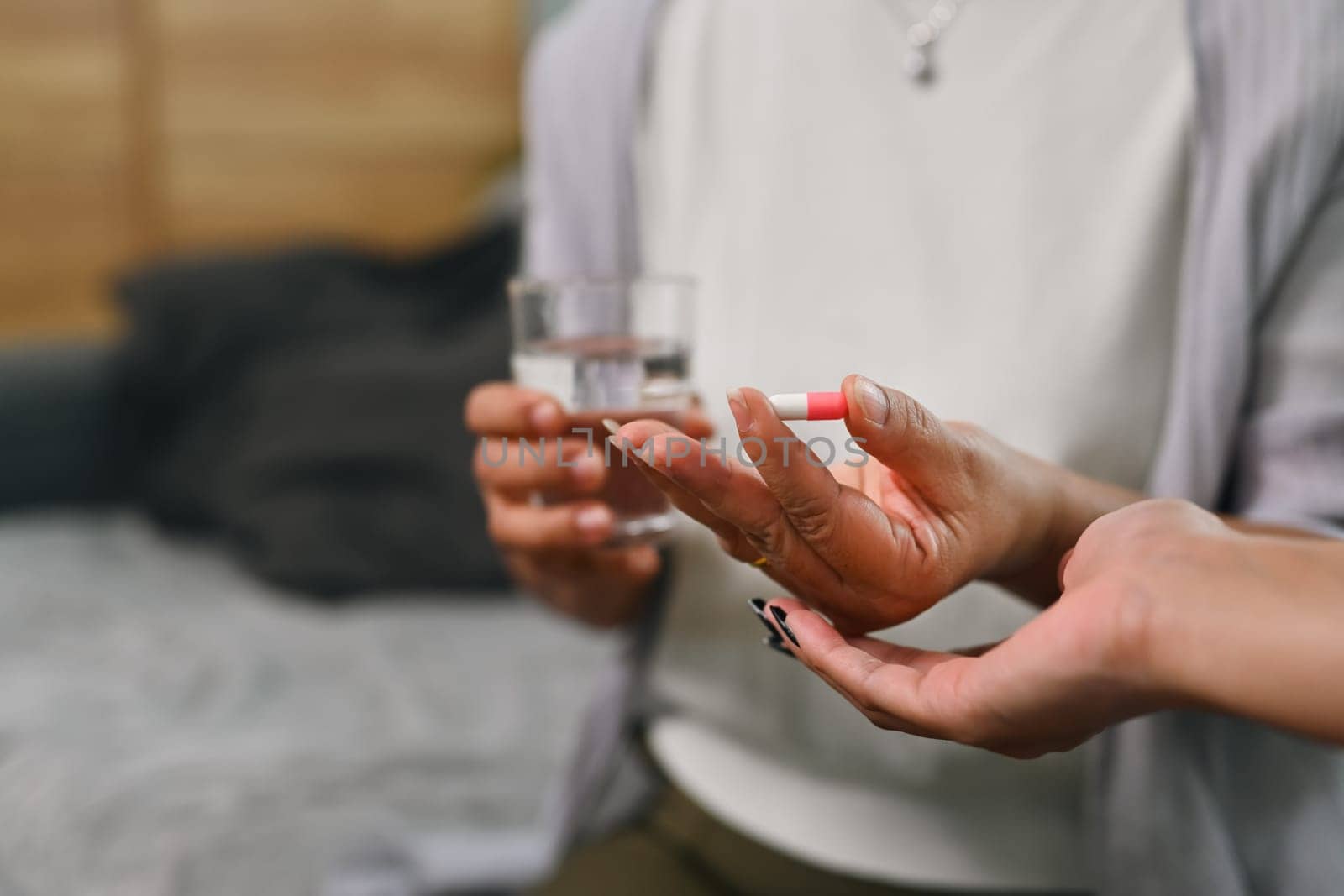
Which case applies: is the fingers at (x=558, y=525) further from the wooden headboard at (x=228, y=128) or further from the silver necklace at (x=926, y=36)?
the wooden headboard at (x=228, y=128)

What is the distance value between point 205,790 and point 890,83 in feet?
2.11

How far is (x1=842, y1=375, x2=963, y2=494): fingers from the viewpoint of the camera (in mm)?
330

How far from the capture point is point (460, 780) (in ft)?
2.74

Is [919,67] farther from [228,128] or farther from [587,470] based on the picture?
[228,128]

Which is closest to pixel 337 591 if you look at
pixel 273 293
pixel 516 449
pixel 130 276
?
pixel 273 293

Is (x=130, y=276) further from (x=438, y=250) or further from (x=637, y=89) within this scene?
(x=637, y=89)

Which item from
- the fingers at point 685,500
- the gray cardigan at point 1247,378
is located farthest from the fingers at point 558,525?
the gray cardigan at point 1247,378

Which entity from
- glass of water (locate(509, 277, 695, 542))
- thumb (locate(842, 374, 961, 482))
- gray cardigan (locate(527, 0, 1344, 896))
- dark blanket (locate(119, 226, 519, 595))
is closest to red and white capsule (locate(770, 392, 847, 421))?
thumb (locate(842, 374, 961, 482))

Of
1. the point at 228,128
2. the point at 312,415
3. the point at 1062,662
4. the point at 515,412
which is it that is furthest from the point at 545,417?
the point at 228,128

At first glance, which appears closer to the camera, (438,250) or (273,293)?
(273,293)

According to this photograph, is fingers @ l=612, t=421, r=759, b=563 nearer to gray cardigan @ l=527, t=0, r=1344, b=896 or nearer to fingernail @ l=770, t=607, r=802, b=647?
fingernail @ l=770, t=607, r=802, b=647

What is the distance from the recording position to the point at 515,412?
0.49 meters

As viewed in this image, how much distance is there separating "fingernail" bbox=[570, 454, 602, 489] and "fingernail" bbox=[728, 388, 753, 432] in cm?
17

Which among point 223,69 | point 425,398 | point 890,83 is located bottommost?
point 425,398
